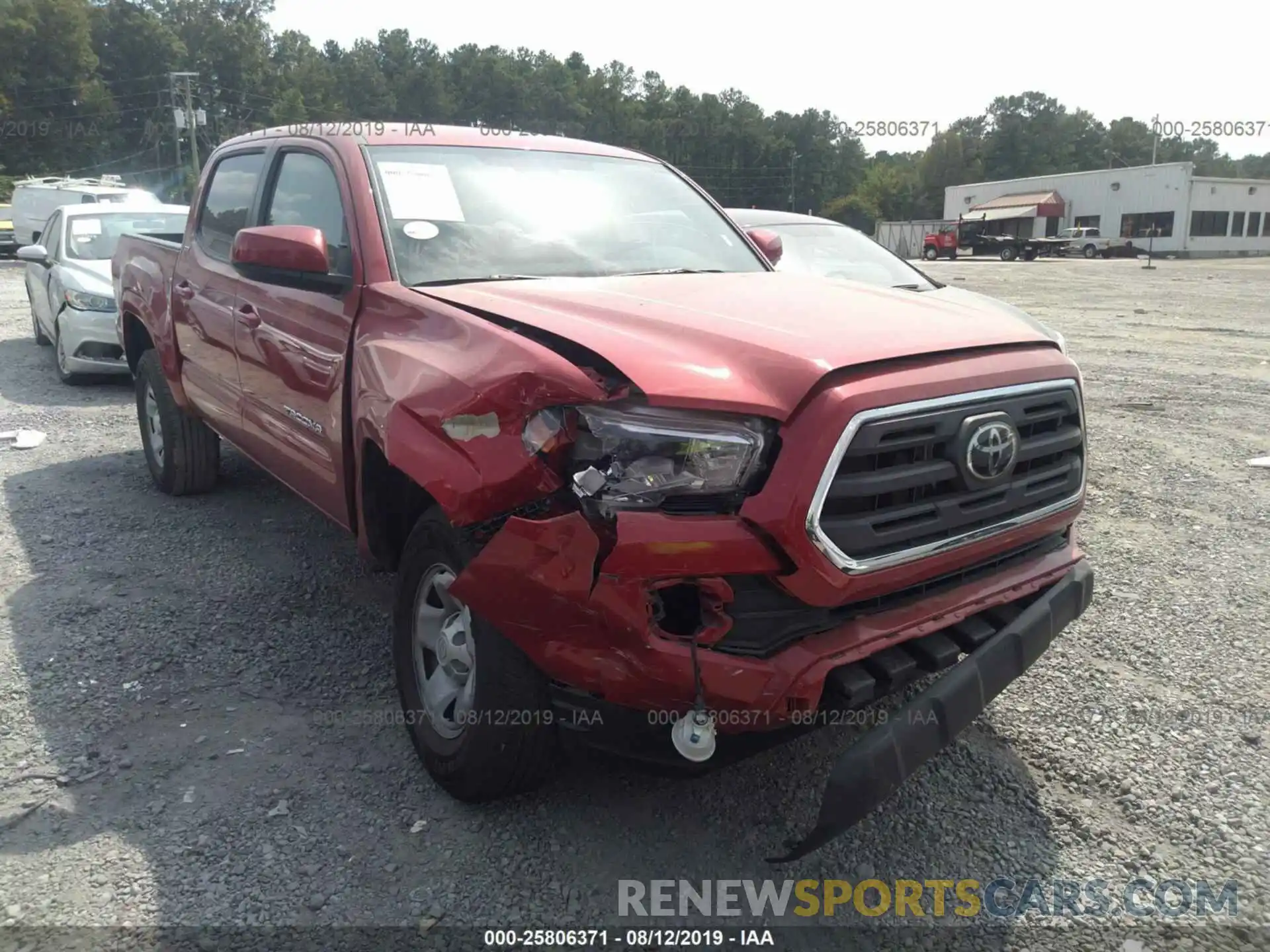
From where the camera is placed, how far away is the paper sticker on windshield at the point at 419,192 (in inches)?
140

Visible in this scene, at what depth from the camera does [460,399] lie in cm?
260

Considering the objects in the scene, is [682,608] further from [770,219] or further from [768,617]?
[770,219]

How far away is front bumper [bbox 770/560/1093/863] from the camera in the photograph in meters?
2.25

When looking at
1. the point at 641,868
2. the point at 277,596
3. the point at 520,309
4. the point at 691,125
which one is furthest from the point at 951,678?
the point at 691,125

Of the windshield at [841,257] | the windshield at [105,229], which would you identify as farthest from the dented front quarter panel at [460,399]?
the windshield at [105,229]

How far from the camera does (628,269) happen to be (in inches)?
145

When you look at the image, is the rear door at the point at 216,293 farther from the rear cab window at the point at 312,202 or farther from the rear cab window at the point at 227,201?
the rear cab window at the point at 312,202

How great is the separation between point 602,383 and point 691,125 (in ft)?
296

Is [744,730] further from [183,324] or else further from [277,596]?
[183,324]

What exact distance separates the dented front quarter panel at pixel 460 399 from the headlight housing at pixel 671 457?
107 millimetres

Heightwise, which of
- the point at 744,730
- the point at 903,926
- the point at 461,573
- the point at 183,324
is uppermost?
the point at 183,324

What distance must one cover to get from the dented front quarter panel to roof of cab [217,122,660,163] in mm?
1069

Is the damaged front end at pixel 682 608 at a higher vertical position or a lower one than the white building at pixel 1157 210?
lower

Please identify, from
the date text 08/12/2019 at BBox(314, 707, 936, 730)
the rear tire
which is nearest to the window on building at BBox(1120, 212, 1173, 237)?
the rear tire
